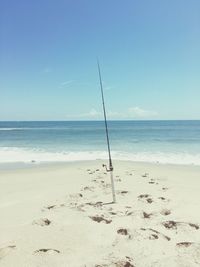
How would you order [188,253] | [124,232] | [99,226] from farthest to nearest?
[99,226], [124,232], [188,253]

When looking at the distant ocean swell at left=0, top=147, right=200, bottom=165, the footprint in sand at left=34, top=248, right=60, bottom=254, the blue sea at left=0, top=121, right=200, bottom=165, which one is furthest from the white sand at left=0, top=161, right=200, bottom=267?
the blue sea at left=0, top=121, right=200, bottom=165

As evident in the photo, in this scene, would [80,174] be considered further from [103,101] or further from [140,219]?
[140,219]

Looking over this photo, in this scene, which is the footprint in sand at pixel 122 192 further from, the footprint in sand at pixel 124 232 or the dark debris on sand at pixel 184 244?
the dark debris on sand at pixel 184 244

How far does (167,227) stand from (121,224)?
662 mm

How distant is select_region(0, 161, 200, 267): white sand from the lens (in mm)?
3584

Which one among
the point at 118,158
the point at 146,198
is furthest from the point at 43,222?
the point at 118,158

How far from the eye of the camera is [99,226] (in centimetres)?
463

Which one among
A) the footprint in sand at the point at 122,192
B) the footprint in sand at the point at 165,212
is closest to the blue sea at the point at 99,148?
the footprint in sand at the point at 122,192

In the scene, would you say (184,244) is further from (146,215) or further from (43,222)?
(43,222)

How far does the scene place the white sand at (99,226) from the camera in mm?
3584

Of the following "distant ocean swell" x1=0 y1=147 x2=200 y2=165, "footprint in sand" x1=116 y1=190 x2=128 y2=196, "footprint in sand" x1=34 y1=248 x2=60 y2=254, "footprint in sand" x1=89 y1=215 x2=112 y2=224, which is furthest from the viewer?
"distant ocean swell" x1=0 y1=147 x2=200 y2=165

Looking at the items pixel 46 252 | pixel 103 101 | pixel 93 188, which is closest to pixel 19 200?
pixel 93 188

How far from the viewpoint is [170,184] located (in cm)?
867

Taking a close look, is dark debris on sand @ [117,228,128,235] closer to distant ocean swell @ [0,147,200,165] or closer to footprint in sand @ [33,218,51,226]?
footprint in sand @ [33,218,51,226]
